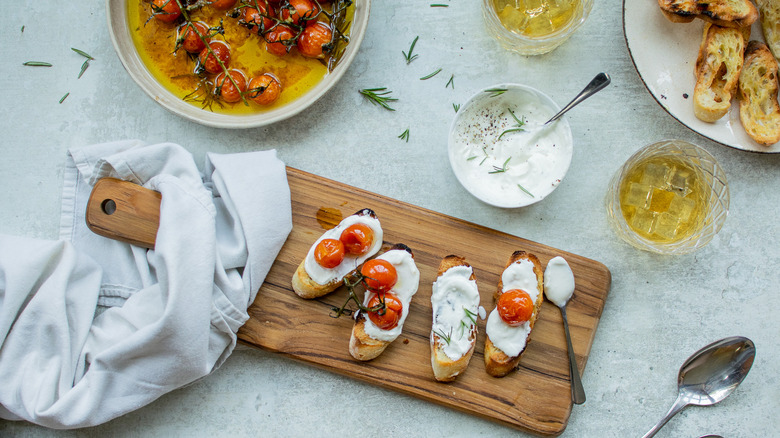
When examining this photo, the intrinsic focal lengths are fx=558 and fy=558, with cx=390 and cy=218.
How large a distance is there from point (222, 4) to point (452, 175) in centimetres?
106

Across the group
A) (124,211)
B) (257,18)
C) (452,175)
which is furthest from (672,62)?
(124,211)

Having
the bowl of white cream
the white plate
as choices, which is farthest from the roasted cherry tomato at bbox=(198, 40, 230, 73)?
the white plate

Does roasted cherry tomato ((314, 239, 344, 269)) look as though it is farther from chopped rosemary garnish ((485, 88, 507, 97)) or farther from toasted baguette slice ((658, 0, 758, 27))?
toasted baguette slice ((658, 0, 758, 27))

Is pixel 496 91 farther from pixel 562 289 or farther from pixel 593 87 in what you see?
pixel 562 289

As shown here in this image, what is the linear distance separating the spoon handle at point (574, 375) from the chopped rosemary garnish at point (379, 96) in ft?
3.34

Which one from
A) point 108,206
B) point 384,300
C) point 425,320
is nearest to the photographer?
point 384,300

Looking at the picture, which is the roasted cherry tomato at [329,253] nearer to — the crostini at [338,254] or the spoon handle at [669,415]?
the crostini at [338,254]

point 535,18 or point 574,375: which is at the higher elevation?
point 535,18

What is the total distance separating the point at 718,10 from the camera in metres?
1.99

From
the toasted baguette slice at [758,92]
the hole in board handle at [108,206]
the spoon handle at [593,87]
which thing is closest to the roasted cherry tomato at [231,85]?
the hole in board handle at [108,206]

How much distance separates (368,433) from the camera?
84.6 inches

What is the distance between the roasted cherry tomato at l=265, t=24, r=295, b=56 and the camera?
1.97 metres

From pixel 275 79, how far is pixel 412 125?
0.55m

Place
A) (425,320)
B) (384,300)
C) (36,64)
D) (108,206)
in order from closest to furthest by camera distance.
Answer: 1. (384,300)
2. (108,206)
3. (425,320)
4. (36,64)
